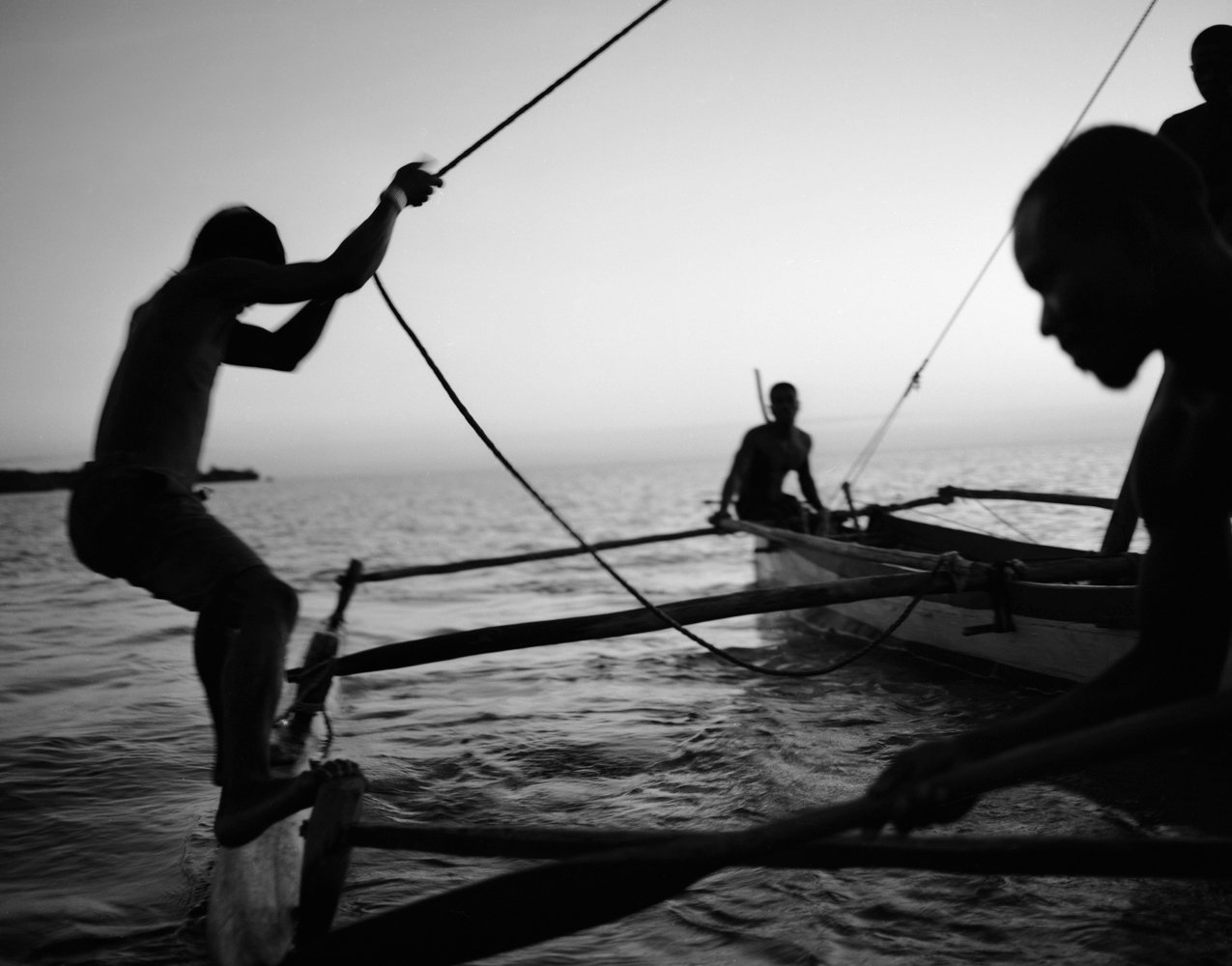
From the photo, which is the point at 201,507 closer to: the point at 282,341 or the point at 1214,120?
the point at 282,341

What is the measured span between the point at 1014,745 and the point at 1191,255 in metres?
0.86

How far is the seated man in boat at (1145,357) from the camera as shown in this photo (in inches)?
56.3

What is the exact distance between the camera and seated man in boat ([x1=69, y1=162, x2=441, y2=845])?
2465mm

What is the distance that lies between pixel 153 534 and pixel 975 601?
5011mm

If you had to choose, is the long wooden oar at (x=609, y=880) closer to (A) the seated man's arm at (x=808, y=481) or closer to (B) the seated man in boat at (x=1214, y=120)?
(B) the seated man in boat at (x=1214, y=120)

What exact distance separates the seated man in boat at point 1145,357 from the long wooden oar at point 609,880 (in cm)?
8

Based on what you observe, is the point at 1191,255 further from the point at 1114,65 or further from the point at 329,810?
the point at 1114,65

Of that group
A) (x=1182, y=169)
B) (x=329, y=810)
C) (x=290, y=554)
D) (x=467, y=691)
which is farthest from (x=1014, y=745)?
(x=290, y=554)

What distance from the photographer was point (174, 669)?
339 inches

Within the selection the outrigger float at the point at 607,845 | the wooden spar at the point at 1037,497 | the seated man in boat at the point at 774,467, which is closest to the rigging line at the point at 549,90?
the outrigger float at the point at 607,845

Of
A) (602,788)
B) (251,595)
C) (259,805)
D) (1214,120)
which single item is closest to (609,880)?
(259,805)

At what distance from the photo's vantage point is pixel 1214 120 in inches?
179

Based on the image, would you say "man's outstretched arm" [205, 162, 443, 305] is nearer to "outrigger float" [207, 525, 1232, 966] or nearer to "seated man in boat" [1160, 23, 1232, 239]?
"outrigger float" [207, 525, 1232, 966]

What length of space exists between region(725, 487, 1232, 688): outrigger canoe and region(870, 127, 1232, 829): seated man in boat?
6.12 ft
